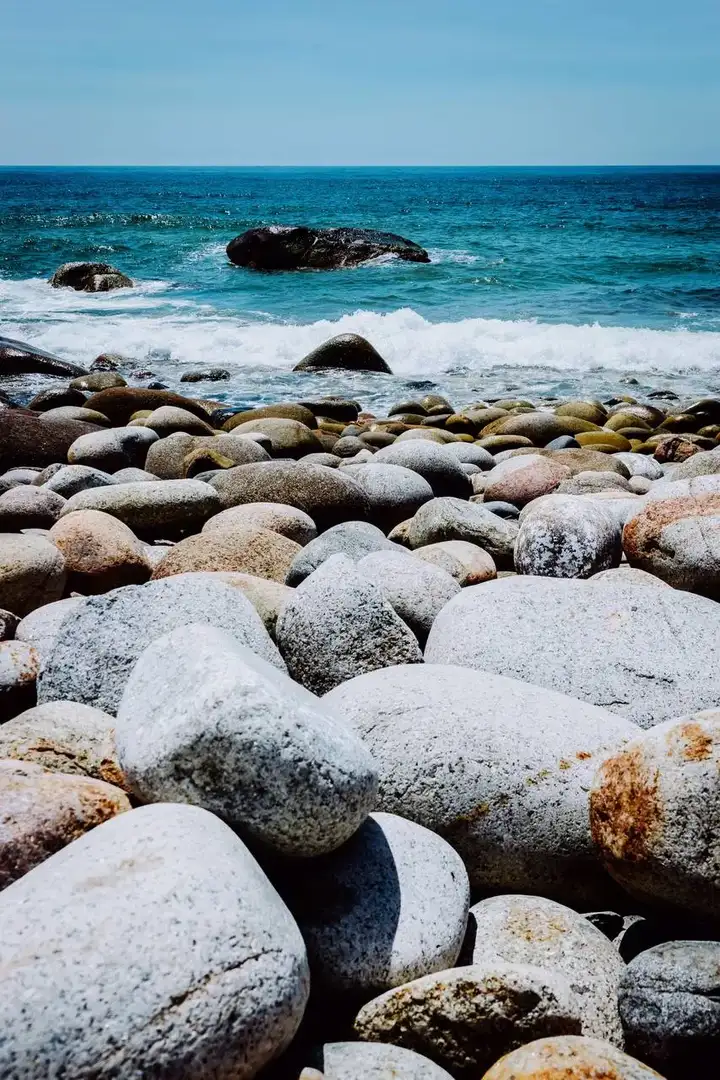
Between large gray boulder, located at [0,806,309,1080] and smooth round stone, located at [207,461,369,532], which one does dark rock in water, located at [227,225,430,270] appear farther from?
large gray boulder, located at [0,806,309,1080]

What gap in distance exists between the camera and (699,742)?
84.3 inches

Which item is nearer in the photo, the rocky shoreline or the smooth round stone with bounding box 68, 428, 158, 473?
the rocky shoreline

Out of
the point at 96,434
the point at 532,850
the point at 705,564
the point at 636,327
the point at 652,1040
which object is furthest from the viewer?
the point at 636,327

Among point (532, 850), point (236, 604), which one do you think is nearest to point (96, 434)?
point (236, 604)

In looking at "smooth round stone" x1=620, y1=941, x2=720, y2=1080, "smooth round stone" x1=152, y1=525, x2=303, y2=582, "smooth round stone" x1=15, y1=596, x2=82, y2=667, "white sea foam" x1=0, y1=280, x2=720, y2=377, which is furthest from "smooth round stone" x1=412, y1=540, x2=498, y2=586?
"white sea foam" x1=0, y1=280, x2=720, y2=377

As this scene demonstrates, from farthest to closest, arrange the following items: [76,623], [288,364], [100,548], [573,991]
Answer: [288,364]
[100,548]
[76,623]
[573,991]

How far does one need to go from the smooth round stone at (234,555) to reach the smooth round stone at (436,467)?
2421 millimetres

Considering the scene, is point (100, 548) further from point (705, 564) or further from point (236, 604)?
point (705, 564)

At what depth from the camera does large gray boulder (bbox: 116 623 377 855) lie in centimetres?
196

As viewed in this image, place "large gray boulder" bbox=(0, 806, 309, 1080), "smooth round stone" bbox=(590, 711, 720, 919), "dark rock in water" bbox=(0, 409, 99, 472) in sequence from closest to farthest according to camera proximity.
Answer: "large gray boulder" bbox=(0, 806, 309, 1080), "smooth round stone" bbox=(590, 711, 720, 919), "dark rock in water" bbox=(0, 409, 99, 472)

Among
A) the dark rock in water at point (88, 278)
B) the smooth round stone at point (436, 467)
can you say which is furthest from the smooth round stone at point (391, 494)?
the dark rock in water at point (88, 278)

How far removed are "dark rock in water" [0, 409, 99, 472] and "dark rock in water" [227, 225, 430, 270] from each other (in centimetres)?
2143

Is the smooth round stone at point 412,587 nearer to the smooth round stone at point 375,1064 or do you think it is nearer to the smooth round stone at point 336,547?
the smooth round stone at point 336,547

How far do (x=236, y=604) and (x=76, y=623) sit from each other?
22.3 inches
